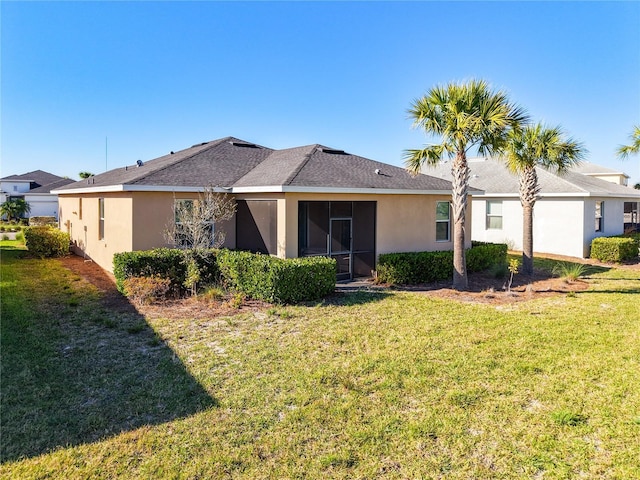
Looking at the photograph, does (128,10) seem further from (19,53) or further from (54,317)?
(54,317)

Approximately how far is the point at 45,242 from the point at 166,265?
10.7m

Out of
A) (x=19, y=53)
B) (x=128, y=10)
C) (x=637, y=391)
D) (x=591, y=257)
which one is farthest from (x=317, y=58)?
(x=637, y=391)

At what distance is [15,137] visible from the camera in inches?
591

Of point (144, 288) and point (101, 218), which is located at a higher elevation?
point (101, 218)

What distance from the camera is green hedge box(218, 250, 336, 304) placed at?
419 inches

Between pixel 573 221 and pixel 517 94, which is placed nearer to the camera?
pixel 517 94

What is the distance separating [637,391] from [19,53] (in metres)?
17.9

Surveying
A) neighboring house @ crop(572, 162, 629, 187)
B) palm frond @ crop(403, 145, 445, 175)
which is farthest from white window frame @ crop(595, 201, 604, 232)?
palm frond @ crop(403, 145, 445, 175)

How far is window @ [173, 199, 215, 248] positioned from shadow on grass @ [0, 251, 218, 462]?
2842 millimetres

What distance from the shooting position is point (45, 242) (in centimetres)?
1922

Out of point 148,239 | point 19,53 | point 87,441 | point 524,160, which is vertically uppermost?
point 19,53

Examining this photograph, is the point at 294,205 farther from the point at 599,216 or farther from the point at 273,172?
the point at 599,216

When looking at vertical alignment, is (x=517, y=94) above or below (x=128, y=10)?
below

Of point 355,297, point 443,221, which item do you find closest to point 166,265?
point 355,297
